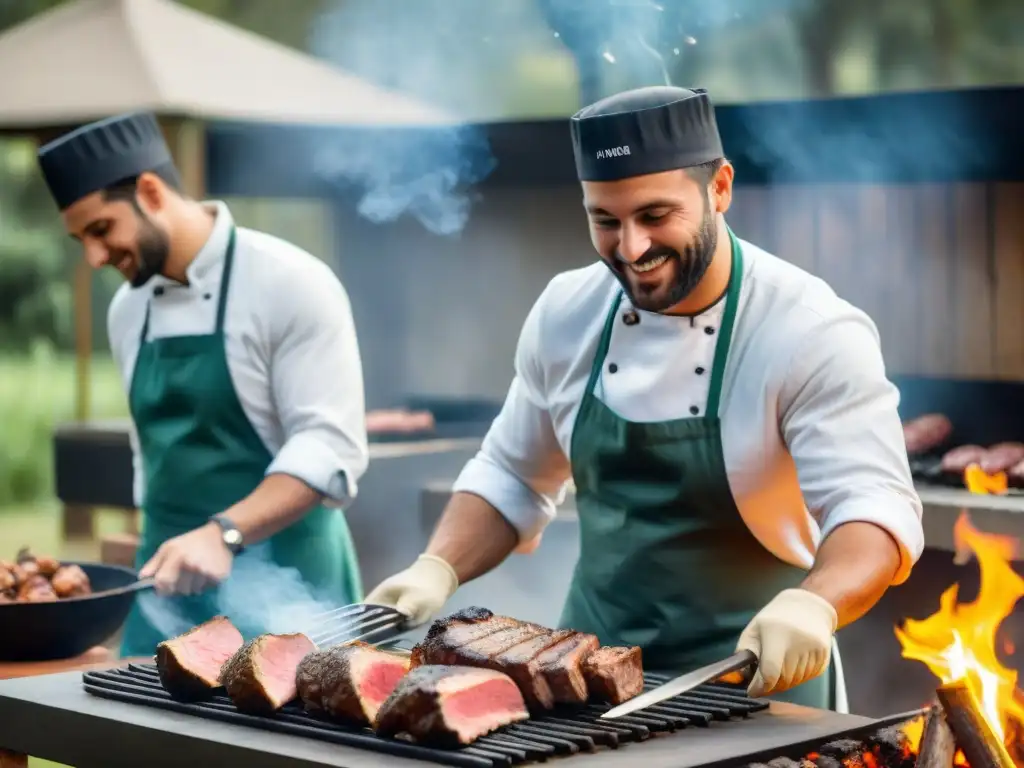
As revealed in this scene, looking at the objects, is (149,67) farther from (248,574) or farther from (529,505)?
(529,505)

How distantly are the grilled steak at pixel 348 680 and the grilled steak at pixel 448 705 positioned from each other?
8cm

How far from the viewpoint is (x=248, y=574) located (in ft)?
14.0

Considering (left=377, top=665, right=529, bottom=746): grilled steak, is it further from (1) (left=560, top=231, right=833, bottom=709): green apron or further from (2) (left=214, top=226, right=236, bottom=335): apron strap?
(2) (left=214, top=226, right=236, bottom=335): apron strap

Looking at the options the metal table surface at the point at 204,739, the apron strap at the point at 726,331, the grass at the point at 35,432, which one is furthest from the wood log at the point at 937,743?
the grass at the point at 35,432

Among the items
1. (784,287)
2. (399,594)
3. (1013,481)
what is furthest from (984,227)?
(399,594)

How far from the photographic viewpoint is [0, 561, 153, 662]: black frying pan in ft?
11.3

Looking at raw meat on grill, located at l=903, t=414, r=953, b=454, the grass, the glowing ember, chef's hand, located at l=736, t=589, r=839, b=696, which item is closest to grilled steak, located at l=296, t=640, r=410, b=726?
chef's hand, located at l=736, t=589, r=839, b=696

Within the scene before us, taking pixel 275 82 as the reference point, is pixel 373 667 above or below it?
below

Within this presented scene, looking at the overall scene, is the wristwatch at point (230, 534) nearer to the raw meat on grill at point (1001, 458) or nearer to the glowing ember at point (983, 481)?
the glowing ember at point (983, 481)

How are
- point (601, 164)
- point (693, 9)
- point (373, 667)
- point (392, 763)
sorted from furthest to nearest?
1. point (693, 9)
2. point (601, 164)
3. point (373, 667)
4. point (392, 763)

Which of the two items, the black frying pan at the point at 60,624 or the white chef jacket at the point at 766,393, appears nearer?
the white chef jacket at the point at 766,393

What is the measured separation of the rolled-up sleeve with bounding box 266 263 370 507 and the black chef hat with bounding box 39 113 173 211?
564 mm

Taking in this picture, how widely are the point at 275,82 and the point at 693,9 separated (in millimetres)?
2156

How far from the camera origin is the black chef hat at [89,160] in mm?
4117
